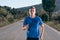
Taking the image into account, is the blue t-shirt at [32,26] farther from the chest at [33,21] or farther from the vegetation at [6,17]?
the vegetation at [6,17]

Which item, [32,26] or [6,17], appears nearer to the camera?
[32,26]

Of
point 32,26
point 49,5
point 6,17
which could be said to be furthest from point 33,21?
point 49,5

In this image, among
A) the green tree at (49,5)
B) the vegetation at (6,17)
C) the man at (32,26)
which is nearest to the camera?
the man at (32,26)

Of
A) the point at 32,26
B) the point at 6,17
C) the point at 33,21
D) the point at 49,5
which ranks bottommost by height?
the point at 6,17

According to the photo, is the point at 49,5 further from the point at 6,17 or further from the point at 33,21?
the point at 33,21

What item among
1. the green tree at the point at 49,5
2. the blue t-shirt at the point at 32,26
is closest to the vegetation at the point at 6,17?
the green tree at the point at 49,5

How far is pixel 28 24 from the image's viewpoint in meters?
8.20

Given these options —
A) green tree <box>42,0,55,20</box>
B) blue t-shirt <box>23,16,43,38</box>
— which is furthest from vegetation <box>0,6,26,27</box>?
blue t-shirt <box>23,16,43,38</box>

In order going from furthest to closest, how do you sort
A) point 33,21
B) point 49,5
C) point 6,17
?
point 49,5 < point 6,17 < point 33,21

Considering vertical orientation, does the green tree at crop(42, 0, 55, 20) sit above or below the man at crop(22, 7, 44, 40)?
below

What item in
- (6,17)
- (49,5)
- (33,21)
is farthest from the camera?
(49,5)

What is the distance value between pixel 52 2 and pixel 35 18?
252 ft

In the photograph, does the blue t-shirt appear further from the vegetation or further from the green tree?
the green tree

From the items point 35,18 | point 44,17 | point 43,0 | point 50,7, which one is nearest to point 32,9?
point 35,18
